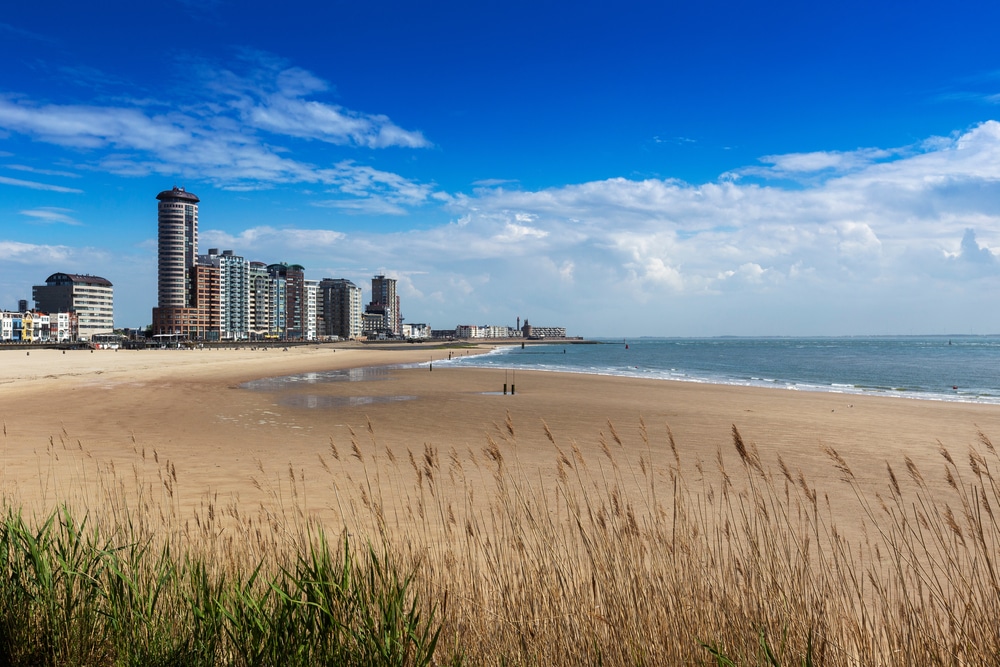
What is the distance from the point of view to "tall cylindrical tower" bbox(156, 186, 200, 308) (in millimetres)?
184625

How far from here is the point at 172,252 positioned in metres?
187

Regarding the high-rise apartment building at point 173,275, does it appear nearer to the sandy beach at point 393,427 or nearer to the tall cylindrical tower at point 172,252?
the tall cylindrical tower at point 172,252

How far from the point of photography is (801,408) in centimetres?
2462

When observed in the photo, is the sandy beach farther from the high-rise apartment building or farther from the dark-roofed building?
the dark-roofed building

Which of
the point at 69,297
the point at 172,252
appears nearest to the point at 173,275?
the point at 172,252

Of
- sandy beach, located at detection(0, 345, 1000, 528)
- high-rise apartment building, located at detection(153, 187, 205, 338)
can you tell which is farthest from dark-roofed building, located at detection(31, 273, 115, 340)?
sandy beach, located at detection(0, 345, 1000, 528)

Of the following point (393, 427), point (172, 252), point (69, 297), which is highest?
point (172, 252)

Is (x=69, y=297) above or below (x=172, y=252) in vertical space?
below

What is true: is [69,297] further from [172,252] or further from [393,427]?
[393,427]

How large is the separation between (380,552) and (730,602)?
3858 mm

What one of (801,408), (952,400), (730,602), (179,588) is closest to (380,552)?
(179,588)

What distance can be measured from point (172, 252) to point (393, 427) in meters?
196

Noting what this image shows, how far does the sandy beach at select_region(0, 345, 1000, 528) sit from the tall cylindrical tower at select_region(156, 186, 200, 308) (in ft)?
544

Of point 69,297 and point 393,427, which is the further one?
point 69,297
